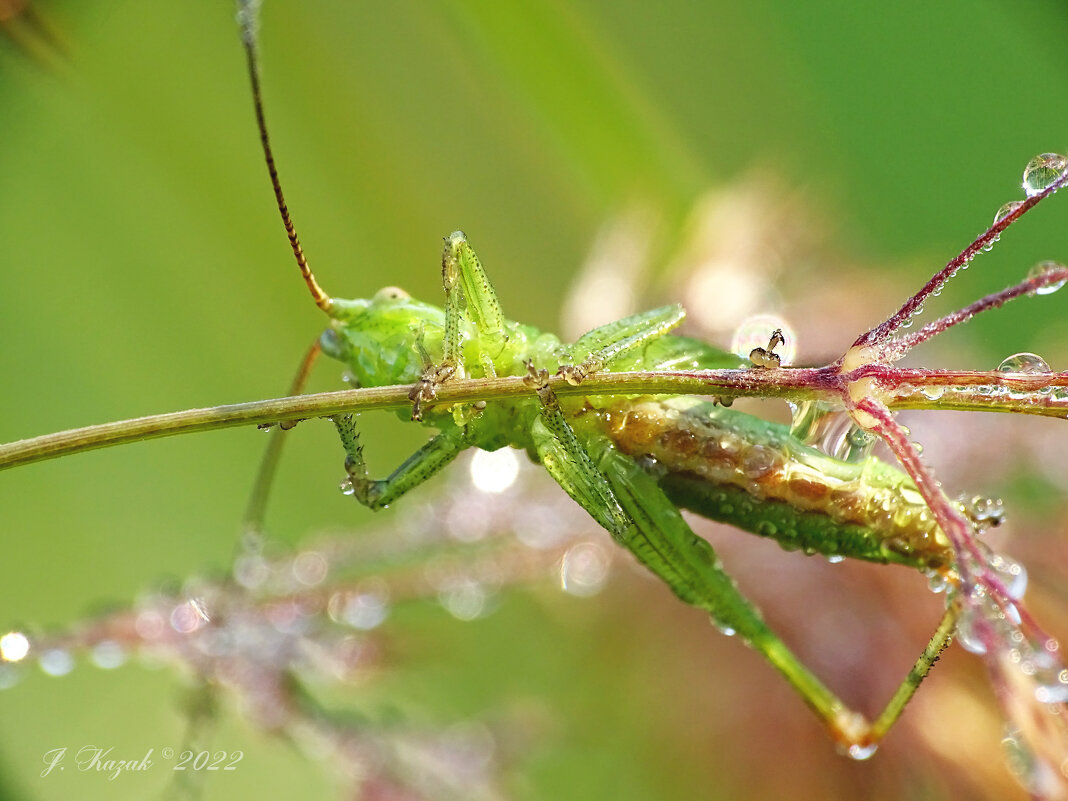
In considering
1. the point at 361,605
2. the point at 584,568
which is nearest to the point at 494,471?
the point at 584,568

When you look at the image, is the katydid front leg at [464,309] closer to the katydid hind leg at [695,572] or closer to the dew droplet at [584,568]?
the katydid hind leg at [695,572]

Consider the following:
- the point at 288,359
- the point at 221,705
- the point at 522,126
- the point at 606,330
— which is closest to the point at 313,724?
the point at 221,705

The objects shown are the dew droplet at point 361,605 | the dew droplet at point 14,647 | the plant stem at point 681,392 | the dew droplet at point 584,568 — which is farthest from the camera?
the dew droplet at point 584,568

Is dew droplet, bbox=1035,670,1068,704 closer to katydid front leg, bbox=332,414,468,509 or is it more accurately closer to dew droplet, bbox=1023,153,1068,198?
dew droplet, bbox=1023,153,1068,198

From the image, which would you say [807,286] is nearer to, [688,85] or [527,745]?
[688,85]

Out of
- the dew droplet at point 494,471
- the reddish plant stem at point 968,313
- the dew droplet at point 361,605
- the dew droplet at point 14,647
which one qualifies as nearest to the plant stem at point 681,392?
the reddish plant stem at point 968,313

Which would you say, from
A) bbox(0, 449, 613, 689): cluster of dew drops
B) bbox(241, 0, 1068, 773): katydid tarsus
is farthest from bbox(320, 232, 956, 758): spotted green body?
bbox(0, 449, 613, 689): cluster of dew drops
